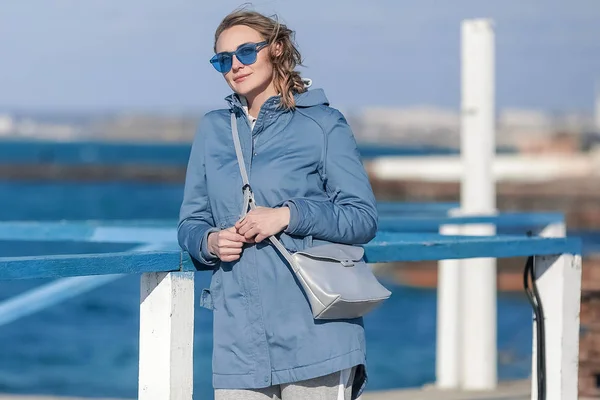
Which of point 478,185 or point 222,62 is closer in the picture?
point 222,62

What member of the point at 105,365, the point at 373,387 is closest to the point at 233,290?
the point at 373,387

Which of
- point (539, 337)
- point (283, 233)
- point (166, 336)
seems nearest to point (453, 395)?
→ point (539, 337)

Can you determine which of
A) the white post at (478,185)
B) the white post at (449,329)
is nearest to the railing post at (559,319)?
the white post at (478,185)

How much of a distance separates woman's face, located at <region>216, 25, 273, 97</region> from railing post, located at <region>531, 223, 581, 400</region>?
56.3 inches

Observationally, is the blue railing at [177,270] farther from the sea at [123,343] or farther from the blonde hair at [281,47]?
the sea at [123,343]

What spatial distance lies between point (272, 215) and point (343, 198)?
22cm

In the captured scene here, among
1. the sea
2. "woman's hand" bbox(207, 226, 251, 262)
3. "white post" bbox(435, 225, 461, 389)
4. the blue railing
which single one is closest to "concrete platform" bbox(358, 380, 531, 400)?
"white post" bbox(435, 225, 461, 389)

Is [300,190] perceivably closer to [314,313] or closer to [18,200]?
[314,313]

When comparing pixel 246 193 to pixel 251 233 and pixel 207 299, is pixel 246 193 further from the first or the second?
pixel 207 299

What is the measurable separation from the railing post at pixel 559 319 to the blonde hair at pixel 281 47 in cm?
135

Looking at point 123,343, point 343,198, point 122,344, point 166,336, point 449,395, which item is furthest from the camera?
point 123,343

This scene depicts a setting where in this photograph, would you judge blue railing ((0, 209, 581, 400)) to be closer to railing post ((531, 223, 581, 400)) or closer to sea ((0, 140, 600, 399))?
railing post ((531, 223, 581, 400))

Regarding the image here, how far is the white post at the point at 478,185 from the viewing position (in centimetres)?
716

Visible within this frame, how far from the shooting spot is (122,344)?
2016 cm
